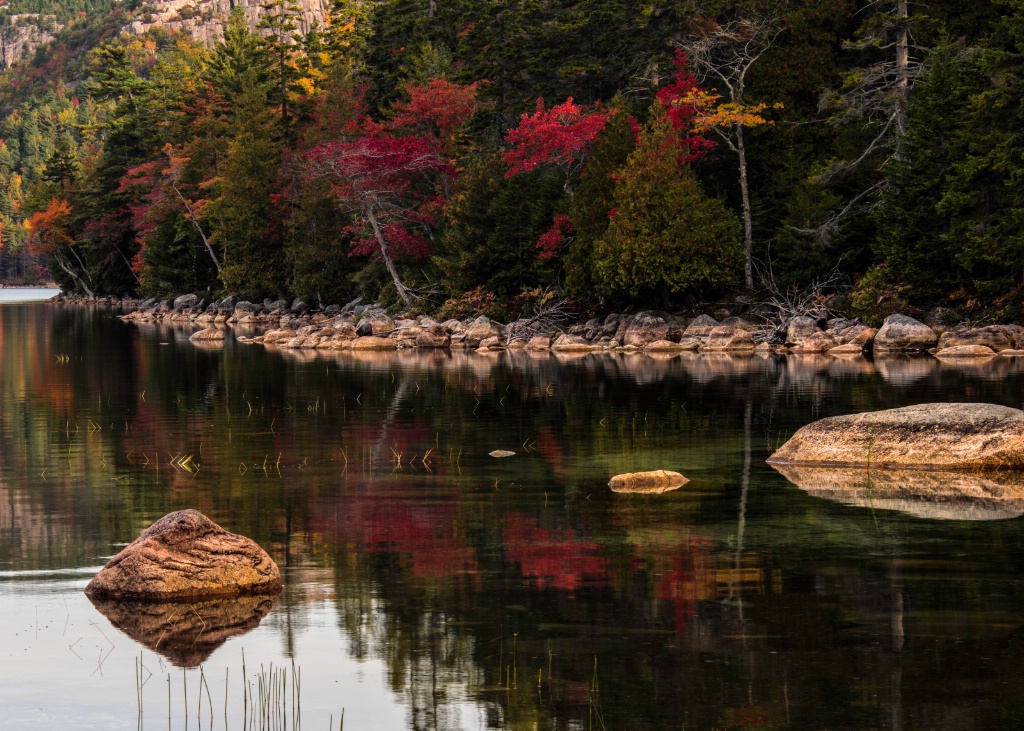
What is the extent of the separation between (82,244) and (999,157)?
294 feet

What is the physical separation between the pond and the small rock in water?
24 cm

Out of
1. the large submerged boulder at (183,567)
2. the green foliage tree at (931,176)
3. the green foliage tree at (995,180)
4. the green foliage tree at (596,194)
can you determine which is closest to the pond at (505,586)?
the large submerged boulder at (183,567)

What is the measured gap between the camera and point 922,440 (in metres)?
20.1

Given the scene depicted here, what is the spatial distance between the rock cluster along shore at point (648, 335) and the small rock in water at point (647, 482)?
85.3 feet

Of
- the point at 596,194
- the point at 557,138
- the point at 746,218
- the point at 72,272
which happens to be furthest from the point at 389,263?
the point at 72,272

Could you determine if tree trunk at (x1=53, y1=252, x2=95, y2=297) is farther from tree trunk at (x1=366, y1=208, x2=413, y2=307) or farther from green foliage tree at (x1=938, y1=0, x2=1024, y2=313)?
green foliage tree at (x1=938, y1=0, x2=1024, y2=313)

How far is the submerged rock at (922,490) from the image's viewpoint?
16.9m

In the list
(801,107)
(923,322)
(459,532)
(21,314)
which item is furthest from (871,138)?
(21,314)

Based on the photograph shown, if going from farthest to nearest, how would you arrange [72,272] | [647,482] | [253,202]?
[72,272]
[253,202]
[647,482]

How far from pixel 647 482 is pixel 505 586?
626 centimetres

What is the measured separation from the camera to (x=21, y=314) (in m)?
98.3

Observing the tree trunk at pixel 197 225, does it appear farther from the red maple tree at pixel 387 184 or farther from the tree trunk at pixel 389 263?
the tree trunk at pixel 389 263

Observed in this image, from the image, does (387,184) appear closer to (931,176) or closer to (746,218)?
(746,218)

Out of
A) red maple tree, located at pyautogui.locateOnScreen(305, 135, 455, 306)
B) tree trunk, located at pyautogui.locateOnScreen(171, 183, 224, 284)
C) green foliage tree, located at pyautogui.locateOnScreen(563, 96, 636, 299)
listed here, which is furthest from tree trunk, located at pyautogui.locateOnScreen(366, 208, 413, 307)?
tree trunk, located at pyautogui.locateOnScreen(171, 183, 224, 284)
